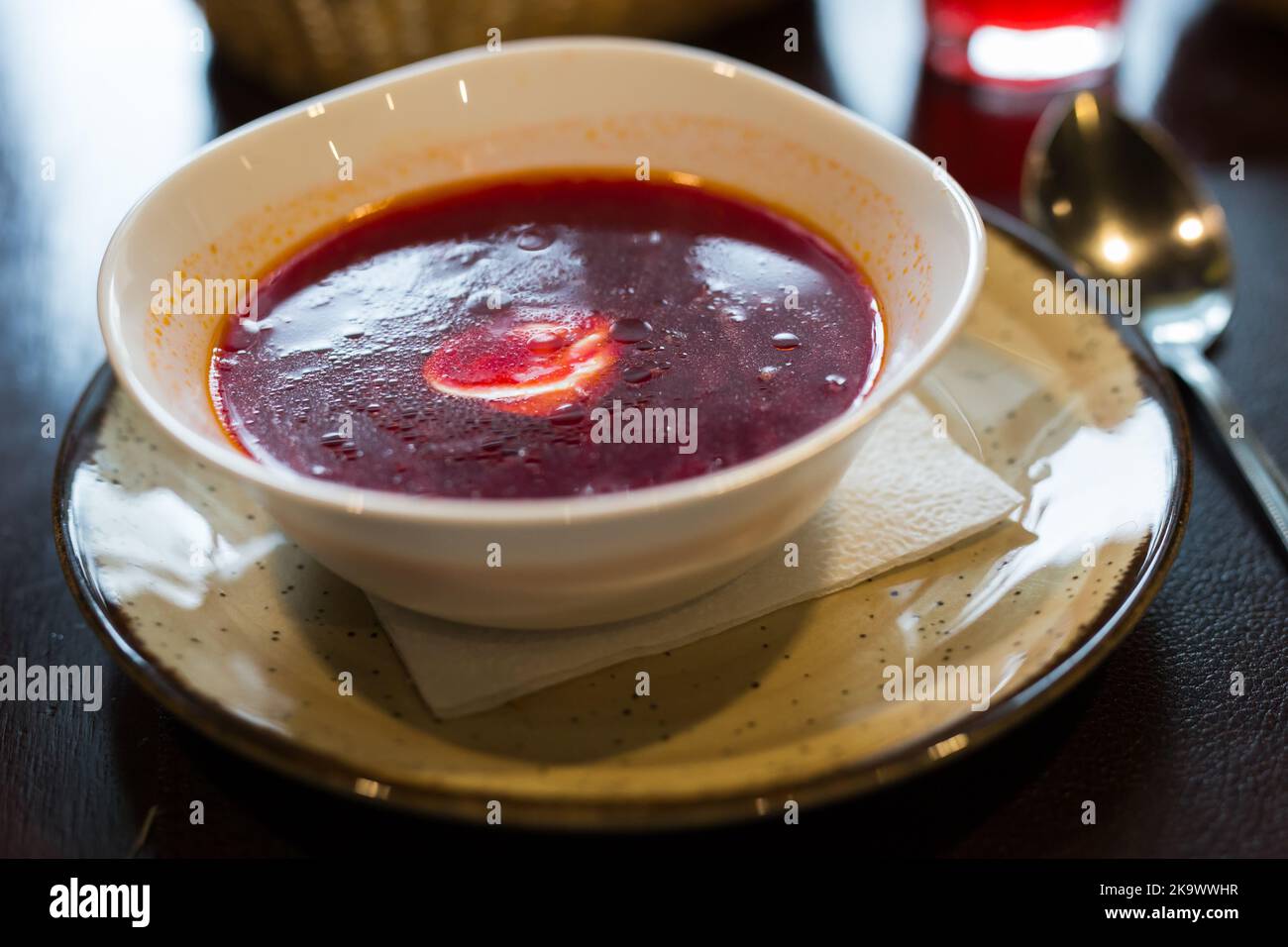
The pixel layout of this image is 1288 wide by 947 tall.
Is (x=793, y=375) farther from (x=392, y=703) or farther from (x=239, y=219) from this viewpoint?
(x=239, y=219)

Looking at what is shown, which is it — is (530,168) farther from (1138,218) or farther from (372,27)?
(1138,218)

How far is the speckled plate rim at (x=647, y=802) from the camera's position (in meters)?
0.94

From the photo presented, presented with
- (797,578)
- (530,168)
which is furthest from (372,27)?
(797,578)

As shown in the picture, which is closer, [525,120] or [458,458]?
[458,458]

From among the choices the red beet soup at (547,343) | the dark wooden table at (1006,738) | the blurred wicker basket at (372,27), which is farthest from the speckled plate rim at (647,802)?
the blurred wicker basket at (372,27)

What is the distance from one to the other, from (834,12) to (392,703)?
6.48 ft

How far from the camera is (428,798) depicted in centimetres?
94

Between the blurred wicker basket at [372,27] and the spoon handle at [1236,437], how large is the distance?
3.88 feet

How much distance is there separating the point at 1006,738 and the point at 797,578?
0.24 metres

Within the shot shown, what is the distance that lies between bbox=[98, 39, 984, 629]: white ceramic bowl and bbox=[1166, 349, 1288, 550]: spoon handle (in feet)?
1.52

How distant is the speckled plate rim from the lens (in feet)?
3.08

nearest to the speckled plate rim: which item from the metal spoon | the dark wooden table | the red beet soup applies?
the dark wooden table
